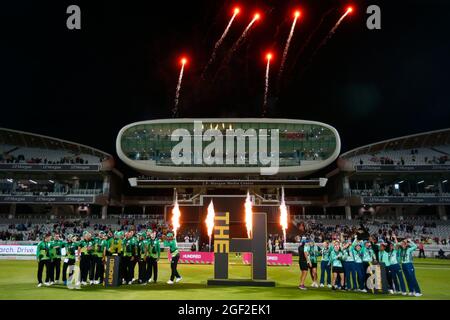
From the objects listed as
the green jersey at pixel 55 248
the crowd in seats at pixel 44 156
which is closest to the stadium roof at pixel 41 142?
the crowd in seats at pixel 44 156

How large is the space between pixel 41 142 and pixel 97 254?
5803 cm

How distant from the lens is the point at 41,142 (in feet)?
212

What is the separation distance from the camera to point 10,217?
2269 inches

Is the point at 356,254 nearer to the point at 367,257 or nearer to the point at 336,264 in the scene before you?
the point at 367,257

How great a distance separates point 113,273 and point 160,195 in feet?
185

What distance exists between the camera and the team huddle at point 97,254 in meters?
14.6

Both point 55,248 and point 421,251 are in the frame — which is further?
point 421,251

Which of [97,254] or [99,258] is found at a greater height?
[97,254]

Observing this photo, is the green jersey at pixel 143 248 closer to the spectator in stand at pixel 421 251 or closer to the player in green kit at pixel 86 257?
the player in green kit at pixel 86 257

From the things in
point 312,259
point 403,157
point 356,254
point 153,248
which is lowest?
point 312,259

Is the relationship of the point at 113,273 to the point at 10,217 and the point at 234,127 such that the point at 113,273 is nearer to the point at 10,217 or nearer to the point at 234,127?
the point at 234,127

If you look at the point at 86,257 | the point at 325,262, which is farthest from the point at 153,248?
the point at 325,262

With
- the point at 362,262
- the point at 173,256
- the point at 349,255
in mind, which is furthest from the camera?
the point at 173,256
